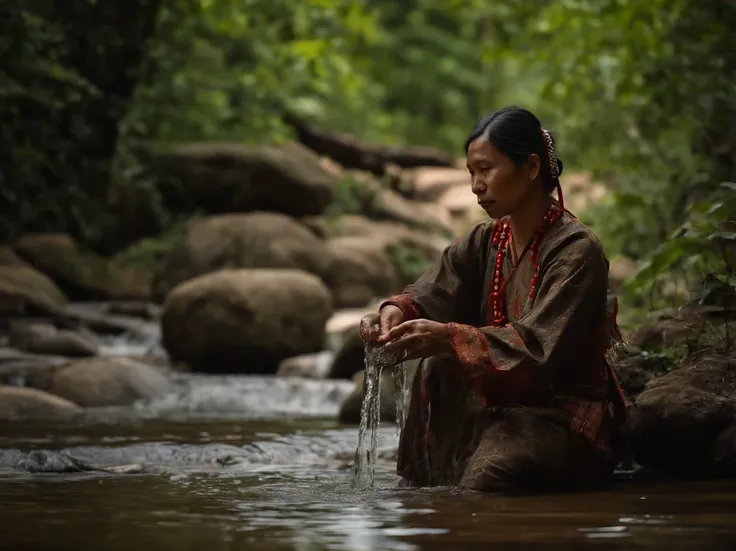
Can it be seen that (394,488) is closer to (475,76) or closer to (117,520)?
(117,520)

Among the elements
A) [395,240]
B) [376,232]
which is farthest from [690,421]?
[376,232]

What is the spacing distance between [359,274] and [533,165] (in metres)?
11.4

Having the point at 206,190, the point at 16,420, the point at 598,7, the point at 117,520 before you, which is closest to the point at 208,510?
the point at 117,520

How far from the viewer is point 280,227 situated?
1540cm

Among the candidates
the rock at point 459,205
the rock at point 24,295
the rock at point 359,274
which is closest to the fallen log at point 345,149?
the rock at point 459,205

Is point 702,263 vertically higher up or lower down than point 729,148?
lower down

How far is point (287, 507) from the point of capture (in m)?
4.01

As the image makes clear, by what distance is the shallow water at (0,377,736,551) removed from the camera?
10.5 feet

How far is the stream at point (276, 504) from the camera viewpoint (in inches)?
127

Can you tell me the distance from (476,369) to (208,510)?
100 cm

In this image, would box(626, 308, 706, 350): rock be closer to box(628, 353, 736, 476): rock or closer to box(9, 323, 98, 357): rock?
box(628, 353, 736, 476): rock

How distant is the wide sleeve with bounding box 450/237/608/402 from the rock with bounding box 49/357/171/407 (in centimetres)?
508

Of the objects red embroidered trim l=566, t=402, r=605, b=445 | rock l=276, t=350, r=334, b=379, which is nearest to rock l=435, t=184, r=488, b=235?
rock l=276, t=350, r=334, b=379

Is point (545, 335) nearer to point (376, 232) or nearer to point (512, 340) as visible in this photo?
point (512, 340)
